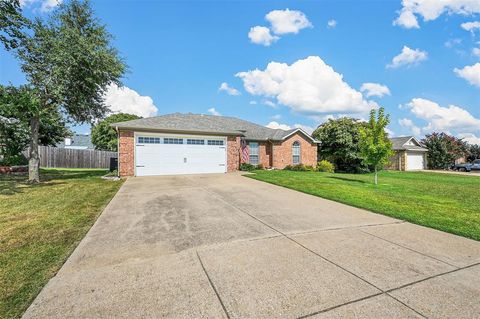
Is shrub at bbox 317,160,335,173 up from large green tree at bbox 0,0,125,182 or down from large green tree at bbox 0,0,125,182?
down

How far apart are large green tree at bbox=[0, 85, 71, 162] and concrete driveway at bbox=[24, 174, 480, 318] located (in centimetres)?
923

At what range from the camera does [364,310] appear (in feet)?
7.80

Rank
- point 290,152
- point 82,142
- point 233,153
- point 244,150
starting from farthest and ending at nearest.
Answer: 1. point 82,142
2. point 290,152
3. point 244,150
4. point 233,153

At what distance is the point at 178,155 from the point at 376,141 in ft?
37.0

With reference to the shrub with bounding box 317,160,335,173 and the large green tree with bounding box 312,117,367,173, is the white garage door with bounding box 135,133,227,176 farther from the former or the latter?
the large green tree with bounding box 312,117,367,173

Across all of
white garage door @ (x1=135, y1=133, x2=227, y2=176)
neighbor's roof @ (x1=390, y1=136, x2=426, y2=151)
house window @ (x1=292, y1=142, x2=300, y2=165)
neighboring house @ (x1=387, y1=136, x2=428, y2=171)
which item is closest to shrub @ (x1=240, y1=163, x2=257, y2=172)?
white garage door @ (x1=135, y1=133, x2=227, y2=176)

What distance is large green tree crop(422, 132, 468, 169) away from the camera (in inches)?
1204

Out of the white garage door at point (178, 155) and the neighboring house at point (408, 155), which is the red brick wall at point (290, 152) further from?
the neighboring house at point (408, 155)

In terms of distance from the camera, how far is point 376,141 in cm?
1202

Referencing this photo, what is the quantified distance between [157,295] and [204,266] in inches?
30.6

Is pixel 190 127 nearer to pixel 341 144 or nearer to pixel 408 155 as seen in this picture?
pixel 341 144

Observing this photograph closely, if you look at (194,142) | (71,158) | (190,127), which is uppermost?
(190,127)

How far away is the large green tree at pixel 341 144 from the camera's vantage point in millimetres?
21844

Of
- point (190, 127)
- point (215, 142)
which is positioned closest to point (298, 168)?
point (215, 142)
